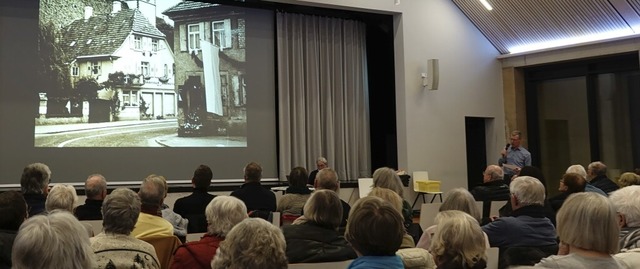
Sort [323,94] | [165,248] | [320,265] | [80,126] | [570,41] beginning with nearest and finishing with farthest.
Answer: [320,265]
[165,248]
[80,126]
[570,41]
[323,94]

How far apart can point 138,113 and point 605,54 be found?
7600 mm

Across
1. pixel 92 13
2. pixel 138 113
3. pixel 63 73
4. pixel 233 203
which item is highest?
pixel 92 13

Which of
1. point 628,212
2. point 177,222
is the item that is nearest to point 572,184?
point 628,212

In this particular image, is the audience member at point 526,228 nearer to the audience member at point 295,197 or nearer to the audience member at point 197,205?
the audience member at point 295,197

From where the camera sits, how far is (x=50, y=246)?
1854mm

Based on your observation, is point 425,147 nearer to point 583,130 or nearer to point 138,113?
point 583,130

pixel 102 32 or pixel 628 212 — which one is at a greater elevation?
pixel 102 32

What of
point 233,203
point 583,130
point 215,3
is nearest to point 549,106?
point 583,130

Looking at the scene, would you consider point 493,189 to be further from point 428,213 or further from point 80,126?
point 80,126

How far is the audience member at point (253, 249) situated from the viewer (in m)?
2.03

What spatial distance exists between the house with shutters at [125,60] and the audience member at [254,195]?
4.30 meters

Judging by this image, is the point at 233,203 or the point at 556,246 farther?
the point at 556,246

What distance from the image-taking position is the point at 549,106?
1126 centimetres

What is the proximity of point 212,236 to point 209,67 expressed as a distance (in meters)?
6.99
